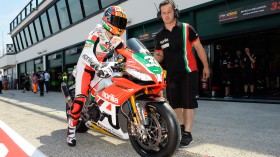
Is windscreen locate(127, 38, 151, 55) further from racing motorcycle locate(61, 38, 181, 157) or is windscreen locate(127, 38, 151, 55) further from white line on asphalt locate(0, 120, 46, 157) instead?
white line on asphalt locate(0, 120, 46, 157)

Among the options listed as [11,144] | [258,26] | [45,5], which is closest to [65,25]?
[45,5]

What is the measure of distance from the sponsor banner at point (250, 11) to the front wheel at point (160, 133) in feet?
20.9

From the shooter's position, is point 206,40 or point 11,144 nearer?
point 11,144

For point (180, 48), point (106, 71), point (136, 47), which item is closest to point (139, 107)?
point (106, 71)

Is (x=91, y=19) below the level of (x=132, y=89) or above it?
above

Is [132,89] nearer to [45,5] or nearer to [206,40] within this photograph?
[206,40]

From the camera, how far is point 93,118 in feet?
11.1

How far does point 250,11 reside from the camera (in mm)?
8211

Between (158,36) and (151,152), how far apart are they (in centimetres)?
160

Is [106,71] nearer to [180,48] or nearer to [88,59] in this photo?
[88,59]

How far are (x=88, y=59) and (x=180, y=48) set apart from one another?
1.18 meters

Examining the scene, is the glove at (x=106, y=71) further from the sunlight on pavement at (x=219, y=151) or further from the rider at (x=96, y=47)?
the sunlight on pavement at (x=219, y=151)

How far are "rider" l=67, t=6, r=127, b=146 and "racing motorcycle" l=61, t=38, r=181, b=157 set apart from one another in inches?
15.3

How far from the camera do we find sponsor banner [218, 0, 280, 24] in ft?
25.0
